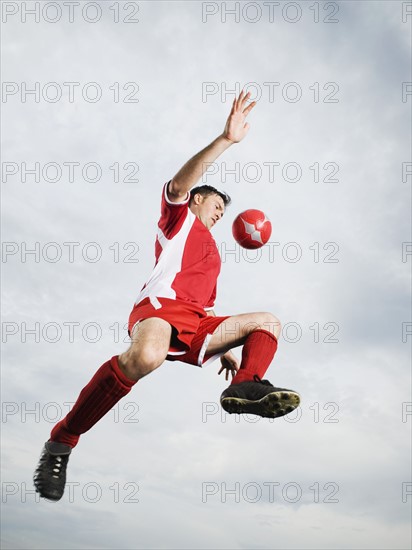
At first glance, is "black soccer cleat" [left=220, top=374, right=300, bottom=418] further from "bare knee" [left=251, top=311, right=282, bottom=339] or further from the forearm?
the forearm

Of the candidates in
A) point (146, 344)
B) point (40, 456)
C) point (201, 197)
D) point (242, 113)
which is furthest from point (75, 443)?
point (242, 113)

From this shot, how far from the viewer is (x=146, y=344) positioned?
514 cm

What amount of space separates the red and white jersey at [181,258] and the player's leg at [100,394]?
0.49 m

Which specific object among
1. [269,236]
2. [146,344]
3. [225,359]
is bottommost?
[146,344]

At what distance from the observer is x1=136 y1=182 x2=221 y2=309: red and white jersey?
5770mm

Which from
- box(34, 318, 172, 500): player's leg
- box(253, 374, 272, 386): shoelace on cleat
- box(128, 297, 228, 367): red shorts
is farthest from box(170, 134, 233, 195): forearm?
box(253, 374, 272, 386): shoelace on cleat

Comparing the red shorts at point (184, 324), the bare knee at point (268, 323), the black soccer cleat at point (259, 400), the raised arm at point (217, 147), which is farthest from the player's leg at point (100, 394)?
the raised arm at point (217, 147)

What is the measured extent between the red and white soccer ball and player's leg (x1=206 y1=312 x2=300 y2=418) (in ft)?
3.25

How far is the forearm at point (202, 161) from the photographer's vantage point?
5238mm

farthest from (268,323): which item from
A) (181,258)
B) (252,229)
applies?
(252,229)

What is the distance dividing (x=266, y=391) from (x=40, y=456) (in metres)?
2.21

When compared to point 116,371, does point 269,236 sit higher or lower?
higher

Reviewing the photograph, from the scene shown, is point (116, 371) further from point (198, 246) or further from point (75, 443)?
Result: point (198, 246)

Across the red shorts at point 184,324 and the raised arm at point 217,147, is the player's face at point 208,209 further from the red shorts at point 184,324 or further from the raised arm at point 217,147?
the red shorts at point 184,324
